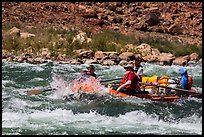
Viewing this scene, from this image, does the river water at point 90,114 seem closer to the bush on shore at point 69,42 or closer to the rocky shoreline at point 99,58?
the rocky shoreline at point 99,58

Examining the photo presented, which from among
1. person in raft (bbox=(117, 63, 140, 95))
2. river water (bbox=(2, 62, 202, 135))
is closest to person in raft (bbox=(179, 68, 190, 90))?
river water (bbox=(2, 62, 202, 135))

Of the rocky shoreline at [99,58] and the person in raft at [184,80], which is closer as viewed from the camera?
the person in raft at [184,80]

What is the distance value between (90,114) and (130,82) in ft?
5.29

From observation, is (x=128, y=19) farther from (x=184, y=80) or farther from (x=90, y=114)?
(x=90, y=114)

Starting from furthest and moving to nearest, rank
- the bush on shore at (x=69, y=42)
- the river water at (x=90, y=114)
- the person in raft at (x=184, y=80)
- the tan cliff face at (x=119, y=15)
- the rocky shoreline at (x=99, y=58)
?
the tan cliff face at (x=119, y=15) < the bush on shore at (x=69, y=42) < the rocky shoreline at (x=99, y=58) < the person in raft at (x=184, y=80) < the river water at (x=90, y=114)

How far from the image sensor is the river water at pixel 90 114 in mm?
8418

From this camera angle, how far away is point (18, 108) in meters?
10.1

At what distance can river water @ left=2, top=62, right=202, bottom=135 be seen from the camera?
8418 millimetres

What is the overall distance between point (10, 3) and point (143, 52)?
9.33 m

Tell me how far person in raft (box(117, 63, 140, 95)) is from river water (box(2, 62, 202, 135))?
299 mm

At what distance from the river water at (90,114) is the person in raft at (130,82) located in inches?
11.8

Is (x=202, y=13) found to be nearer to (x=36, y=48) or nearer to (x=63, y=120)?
(x=36, y=48)

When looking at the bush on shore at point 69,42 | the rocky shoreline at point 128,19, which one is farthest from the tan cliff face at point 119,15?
the bush on shore at point 69,42

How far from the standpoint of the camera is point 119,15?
29.3 m
